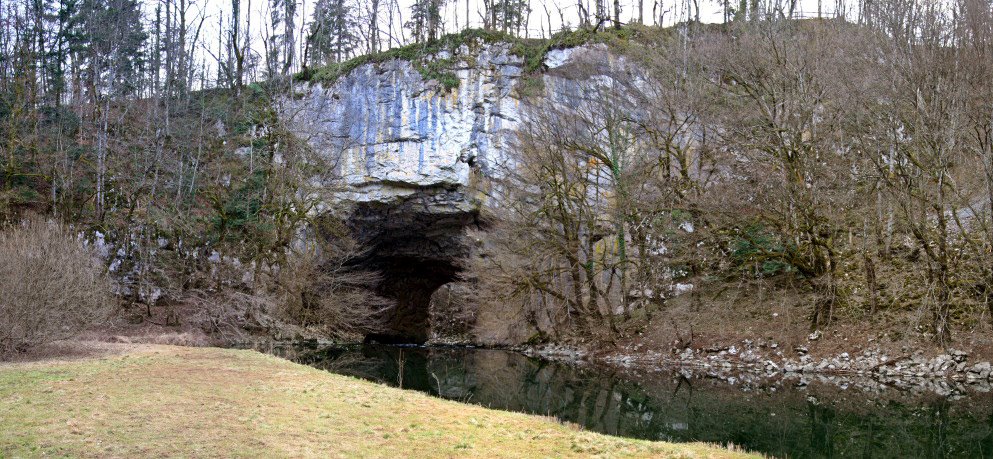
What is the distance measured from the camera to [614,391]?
1628cm

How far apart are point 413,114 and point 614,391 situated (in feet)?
64.7

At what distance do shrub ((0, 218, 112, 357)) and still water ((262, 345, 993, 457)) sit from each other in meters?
6.44

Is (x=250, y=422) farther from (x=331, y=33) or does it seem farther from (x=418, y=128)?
(x=331, y=33)

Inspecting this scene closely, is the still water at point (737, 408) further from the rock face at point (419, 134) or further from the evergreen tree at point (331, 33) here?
the evergreen tree at point (331, 33)

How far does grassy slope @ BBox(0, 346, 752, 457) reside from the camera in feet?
23.3

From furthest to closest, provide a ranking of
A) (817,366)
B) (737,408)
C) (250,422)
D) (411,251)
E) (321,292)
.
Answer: (411,251) < (321,292) < (817,366) < (737,408) < (250,422)

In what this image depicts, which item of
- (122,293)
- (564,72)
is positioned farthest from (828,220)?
(122,293)

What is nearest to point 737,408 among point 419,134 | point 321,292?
point 321,292

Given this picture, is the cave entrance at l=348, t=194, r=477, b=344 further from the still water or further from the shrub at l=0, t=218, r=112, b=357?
the shrub at l=0, t=218, r=112, b=357

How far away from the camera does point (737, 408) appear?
1348 cm

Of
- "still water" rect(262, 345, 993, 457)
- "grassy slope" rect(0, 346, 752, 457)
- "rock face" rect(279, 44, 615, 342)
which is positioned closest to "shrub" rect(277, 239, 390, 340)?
"rock face" rect(279, 44, 615, 342)

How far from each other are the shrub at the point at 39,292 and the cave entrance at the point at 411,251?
56.4 ft

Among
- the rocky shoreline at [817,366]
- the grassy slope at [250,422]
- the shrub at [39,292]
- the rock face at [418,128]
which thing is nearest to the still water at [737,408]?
the rocky shoreline at [817,366]

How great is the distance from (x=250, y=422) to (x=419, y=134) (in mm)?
24780
